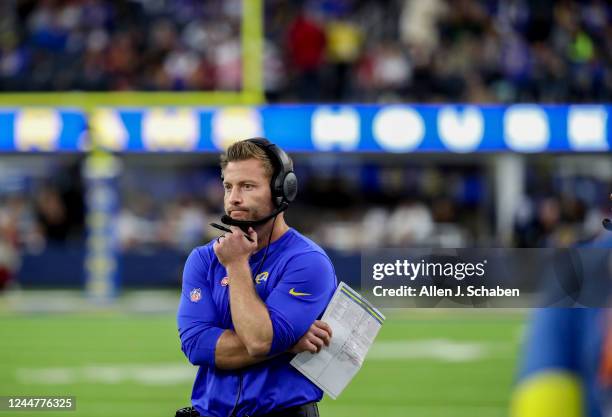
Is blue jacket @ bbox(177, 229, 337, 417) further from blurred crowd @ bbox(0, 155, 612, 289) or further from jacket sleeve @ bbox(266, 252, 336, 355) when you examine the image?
blurred crowd @ bbox(0, 155, 612, 289)

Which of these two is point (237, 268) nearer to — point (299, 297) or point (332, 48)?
point (299, 297)

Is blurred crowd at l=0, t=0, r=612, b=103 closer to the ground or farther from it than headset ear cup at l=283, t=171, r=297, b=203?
farther from it

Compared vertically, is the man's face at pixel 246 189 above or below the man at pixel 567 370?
above

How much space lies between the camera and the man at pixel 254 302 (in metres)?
3.54

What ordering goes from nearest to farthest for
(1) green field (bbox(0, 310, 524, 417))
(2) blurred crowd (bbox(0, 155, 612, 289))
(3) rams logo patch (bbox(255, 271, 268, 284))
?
(3) rams logo patch (bbox(255, 271, 268, 284)) < (1) green field (bbox(0, 310, 524, 417)) < (2) blurred crowd (bbox(0, 155, 612, 289))

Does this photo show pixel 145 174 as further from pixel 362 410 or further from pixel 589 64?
pixel 362 410

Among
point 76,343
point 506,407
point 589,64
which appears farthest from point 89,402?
point 589,64

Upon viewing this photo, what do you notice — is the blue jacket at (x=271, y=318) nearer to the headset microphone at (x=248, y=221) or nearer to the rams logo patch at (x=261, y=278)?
the rams logo patch at (x=261, y=278)

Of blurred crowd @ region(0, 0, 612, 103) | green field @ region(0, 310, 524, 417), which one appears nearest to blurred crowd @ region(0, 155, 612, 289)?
blurred crowd @ region(0, 0, 612, 103)

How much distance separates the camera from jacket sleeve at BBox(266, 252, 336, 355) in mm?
3557

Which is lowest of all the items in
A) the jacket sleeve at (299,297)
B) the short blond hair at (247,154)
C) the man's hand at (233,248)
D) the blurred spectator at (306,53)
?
the jacket sleeve at (299,297)

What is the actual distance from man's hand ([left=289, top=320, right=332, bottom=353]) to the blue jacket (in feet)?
0.06

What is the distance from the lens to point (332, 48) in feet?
73.4

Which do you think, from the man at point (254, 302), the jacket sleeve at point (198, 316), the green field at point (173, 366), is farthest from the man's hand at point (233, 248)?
the green field at point (173, 366)
